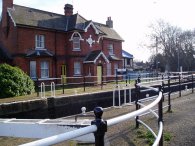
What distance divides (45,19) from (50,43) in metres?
2.73

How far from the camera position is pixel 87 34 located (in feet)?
106

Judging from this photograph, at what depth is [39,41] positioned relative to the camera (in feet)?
95.1

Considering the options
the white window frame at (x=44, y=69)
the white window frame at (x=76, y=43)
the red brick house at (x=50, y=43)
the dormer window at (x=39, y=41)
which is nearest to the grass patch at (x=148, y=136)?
the red brick house at (x=50, y=43)

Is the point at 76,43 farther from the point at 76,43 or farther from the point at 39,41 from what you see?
the point at 39,41

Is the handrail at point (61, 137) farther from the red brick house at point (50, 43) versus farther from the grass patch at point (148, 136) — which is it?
the red brick house at point (50, 43)

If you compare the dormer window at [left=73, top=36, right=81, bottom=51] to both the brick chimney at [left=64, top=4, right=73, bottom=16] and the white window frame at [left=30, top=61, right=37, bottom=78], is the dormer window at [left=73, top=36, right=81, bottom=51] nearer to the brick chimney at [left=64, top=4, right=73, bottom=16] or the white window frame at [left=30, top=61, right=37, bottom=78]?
the brick chimney at [left=64, top=4, right=73, bottom=16]

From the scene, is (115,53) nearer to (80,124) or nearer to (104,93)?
(104,93)

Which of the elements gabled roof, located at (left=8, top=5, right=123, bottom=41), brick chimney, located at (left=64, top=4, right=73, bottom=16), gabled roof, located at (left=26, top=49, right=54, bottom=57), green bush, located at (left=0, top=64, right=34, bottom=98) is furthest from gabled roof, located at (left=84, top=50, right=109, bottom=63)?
green bush, located at (left=0, top=64, right=34, bottom=98)

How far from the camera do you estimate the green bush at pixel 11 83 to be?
18.2m

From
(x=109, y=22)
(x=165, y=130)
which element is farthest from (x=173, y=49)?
(x=165, y=130)

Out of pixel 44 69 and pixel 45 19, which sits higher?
pixel 45 19

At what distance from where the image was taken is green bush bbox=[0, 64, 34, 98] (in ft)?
59.7

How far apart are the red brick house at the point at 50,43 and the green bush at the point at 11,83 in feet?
26.4

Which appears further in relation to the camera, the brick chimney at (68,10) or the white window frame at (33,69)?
the brick chimney at (68,10)
